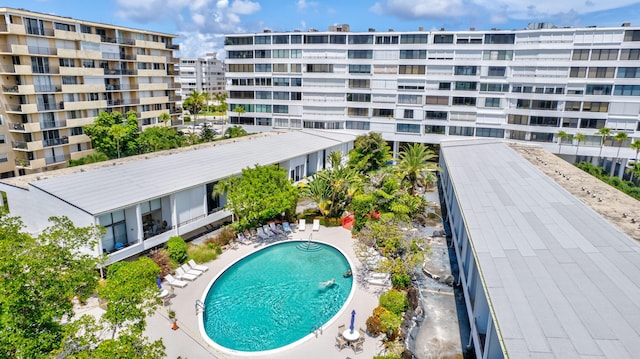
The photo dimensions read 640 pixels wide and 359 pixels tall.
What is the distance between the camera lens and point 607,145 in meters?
54.4

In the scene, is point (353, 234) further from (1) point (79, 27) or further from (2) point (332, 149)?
(1) point (79, 27)

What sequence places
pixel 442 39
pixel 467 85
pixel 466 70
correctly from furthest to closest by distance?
pixel 467 85, pixel 442 39, pixel 466 70

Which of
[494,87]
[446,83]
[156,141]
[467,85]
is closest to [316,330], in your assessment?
[156,141]

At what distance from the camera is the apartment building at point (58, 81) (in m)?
47.8

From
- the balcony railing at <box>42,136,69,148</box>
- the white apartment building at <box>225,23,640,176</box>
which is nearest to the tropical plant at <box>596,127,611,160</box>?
the white apartment building at <box>225,23,640,176</box>

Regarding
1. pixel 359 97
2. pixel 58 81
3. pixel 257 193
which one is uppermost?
pixel 58 81

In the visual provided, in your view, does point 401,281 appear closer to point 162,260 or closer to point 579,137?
point 162,260

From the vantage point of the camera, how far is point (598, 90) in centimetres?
5309

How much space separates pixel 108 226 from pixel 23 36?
114 ft

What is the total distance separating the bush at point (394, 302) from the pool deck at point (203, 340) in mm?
1274

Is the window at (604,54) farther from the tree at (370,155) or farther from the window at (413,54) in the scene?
the tree at (370,155)

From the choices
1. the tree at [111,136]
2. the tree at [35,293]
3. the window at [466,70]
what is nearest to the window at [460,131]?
the window at [466,70]

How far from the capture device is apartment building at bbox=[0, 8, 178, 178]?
47.8 metres

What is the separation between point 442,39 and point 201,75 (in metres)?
119
